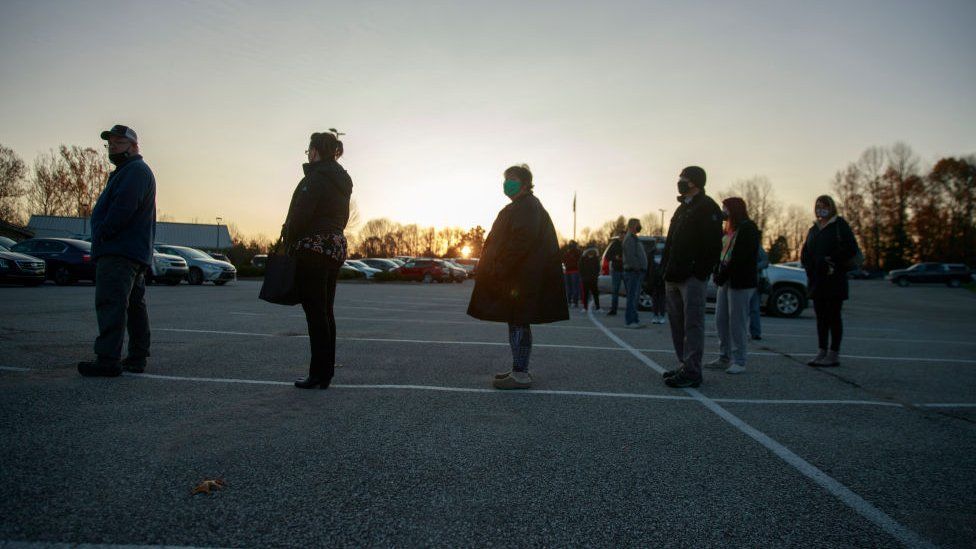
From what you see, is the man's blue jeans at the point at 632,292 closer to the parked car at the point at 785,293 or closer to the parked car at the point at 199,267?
the parked car at the point at 785,293

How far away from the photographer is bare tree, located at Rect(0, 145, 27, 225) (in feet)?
190

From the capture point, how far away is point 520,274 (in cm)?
486

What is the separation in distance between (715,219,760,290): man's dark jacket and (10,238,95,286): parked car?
19837 mm

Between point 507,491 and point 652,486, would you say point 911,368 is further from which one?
point 507,491

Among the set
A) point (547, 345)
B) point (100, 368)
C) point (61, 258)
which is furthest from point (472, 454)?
point (61, 258)

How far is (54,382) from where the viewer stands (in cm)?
441

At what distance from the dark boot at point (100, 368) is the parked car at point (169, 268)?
17.8m

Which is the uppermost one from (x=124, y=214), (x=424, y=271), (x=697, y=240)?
(x=124, y=214)

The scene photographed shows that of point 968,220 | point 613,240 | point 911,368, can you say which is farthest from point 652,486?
point 968,220

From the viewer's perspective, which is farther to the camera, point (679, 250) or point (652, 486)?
point (679, 250)

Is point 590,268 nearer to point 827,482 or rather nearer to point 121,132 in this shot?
point 121,132

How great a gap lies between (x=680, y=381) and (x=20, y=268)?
1936cm

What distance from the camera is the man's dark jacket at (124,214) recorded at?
4723mm

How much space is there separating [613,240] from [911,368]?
657cm
